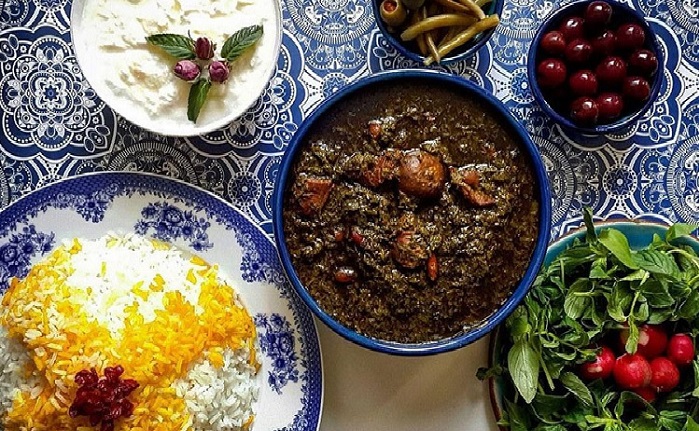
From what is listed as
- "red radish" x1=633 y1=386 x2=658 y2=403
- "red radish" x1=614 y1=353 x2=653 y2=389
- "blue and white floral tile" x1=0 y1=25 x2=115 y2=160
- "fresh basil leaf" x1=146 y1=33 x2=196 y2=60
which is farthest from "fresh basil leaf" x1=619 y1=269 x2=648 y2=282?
"blue and white floral tile" x1=0 y1=25 x2=115 y2=160

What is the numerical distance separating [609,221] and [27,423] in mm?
1843

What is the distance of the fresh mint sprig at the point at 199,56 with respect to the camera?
2.72 meters

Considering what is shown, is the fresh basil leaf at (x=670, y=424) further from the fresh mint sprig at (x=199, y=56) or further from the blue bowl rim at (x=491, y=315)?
the fresh mint sprig at (x=199, y=56)

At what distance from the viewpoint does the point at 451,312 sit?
2689 mm

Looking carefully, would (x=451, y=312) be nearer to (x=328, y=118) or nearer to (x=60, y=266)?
(x=328, y=118)

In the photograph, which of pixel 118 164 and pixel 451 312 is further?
pixel 118 164

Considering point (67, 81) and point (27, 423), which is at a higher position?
point (67, 81)

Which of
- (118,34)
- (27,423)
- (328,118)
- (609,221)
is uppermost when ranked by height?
(118,34)

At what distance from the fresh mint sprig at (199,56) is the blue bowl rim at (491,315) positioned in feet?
1.00

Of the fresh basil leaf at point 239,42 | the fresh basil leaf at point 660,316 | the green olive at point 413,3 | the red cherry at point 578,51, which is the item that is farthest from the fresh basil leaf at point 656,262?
the fresh basil leaf at point 239,42

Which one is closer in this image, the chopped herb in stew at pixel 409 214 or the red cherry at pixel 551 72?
the chopped herb in stew at pixel 409 214

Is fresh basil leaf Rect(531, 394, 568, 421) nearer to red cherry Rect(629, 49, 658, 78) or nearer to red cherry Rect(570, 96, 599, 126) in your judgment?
red cherry Rect(570, 96, 599, 126)

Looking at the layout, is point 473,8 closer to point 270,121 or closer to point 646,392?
point 270,121

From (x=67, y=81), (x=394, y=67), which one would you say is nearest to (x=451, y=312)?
(x=394, y=67)
